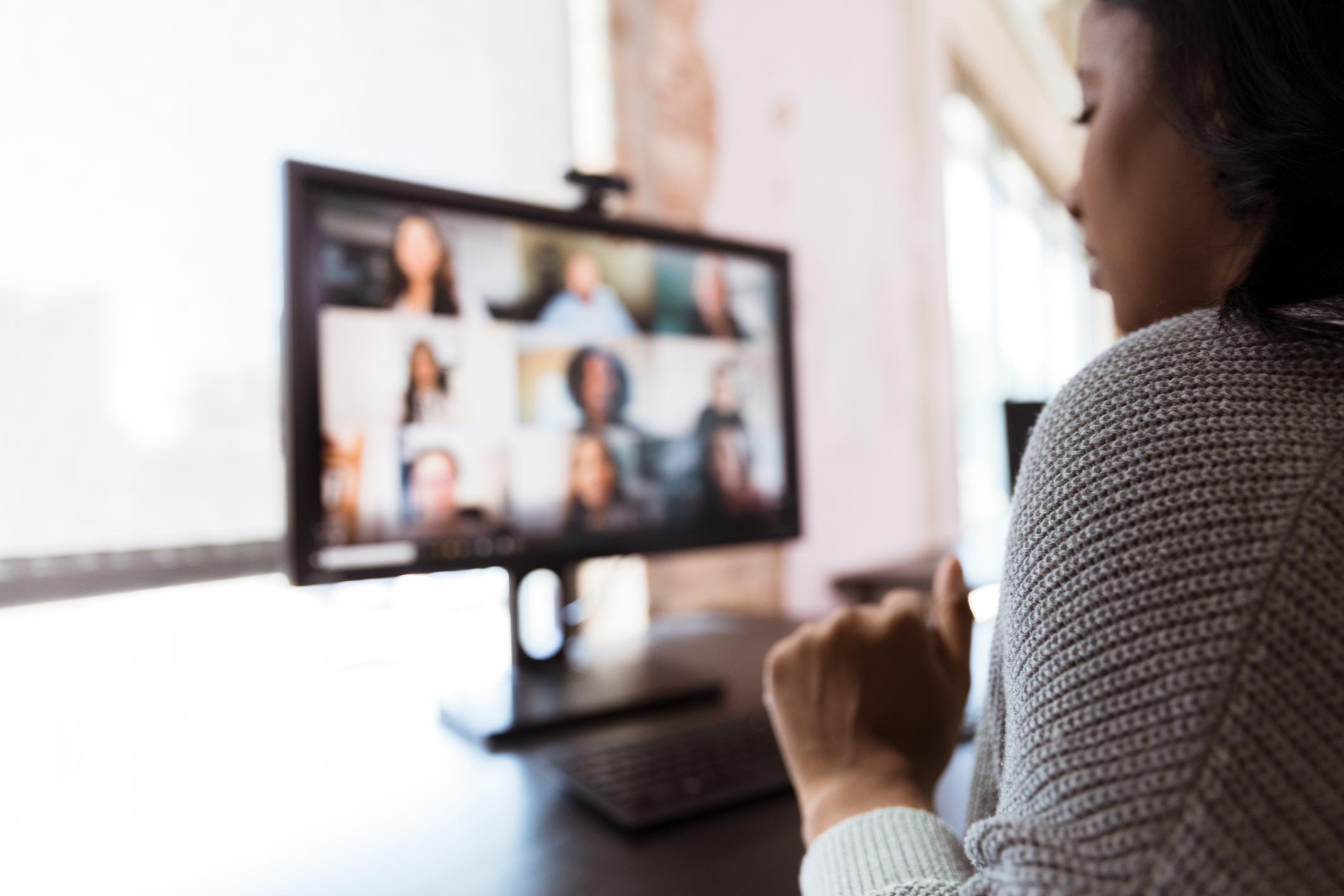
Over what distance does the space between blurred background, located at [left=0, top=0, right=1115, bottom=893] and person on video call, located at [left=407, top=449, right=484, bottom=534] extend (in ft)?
0.53

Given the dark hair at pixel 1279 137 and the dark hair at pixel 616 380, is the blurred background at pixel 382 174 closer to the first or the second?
the dark hair at pixel 1279 137

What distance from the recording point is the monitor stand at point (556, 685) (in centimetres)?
73

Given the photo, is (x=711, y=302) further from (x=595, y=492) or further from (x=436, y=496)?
(x=436, y=496)

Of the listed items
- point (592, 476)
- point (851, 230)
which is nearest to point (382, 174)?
point (592, 476)

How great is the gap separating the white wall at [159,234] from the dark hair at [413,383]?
1.03 feet

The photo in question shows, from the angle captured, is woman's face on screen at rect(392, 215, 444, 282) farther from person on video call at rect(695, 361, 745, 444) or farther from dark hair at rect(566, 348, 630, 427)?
person on video call at rect(695, 361, 745, 444)

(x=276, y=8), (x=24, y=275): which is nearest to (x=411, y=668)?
(x=24, y=275)

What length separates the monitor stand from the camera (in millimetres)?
731

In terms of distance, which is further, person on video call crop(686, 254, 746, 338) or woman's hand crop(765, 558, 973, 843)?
person on video call crop(686, 254, 746, 338)

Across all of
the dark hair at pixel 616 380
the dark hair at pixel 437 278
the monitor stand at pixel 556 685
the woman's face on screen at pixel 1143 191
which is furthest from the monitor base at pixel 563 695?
the woman's face on screen at pixel 1143 191

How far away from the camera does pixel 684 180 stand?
1.56 metres

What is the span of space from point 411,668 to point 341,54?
90 centimetres

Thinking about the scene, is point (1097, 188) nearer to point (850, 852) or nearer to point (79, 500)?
point (850, 852)

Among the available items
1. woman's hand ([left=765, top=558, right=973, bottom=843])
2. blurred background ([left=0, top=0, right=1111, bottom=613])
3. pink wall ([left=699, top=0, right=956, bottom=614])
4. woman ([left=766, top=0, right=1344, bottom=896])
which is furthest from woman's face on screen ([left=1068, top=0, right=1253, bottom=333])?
pink wall ([left=699, top=0, right=956, bottom=614])
